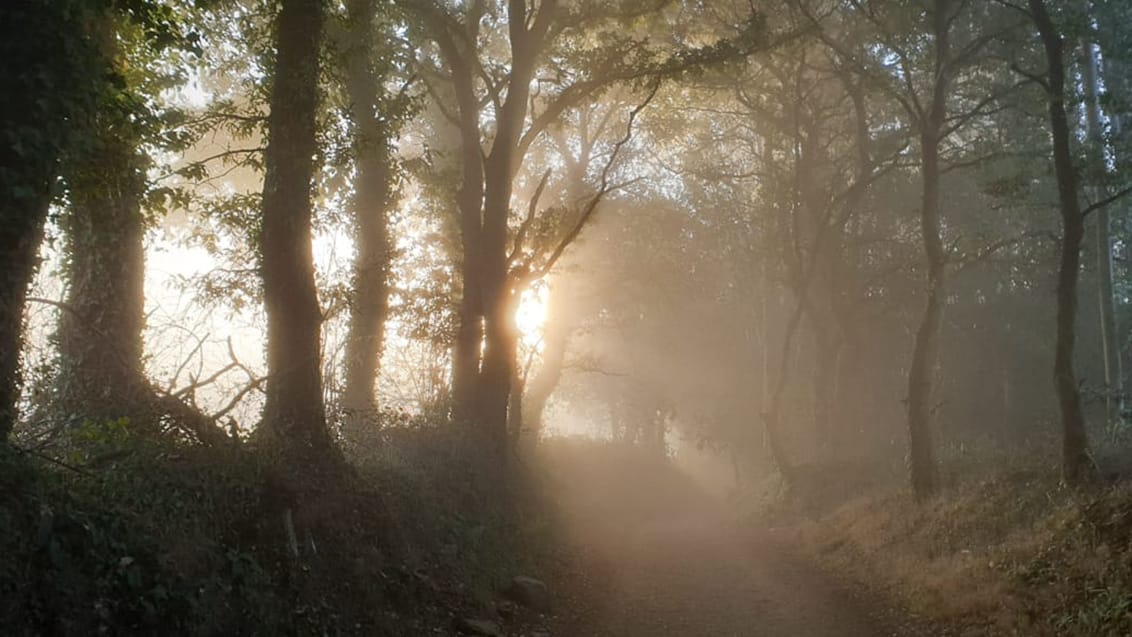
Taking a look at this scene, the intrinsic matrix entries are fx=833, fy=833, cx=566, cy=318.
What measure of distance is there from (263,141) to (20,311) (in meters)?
4.81

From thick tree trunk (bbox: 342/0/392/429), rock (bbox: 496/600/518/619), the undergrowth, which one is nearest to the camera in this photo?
the undergrowth

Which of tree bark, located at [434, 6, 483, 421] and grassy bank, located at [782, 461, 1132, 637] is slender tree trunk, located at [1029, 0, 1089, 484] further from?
tree bark, located at [434, 6, 483, 421]

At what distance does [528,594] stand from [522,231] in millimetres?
9190

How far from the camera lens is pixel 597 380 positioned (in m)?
51.0

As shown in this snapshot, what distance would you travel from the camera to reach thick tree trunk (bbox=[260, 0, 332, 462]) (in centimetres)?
988

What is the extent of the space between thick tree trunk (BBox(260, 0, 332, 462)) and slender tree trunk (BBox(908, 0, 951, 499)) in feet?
40.6

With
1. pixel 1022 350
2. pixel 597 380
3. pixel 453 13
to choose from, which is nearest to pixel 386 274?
A: pixel 453 13

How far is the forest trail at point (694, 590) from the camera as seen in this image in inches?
423

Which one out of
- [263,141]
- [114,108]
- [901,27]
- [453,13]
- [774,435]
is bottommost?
[774,435]

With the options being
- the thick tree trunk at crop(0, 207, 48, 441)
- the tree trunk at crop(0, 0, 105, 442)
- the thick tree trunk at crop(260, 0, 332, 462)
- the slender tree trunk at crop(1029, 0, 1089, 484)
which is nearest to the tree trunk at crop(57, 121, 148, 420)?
the thick tree trunk at crop(260, 0, 332, 462)

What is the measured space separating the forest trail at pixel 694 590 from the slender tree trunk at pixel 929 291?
3387mm

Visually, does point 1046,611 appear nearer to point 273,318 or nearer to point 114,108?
point 273,318

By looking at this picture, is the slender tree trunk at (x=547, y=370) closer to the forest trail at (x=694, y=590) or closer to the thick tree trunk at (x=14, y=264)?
the forest trail at (x=694, y=590)

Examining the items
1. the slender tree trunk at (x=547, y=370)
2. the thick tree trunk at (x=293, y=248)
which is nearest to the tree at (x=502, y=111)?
the thick tree trunk at (x=293, y=248)
